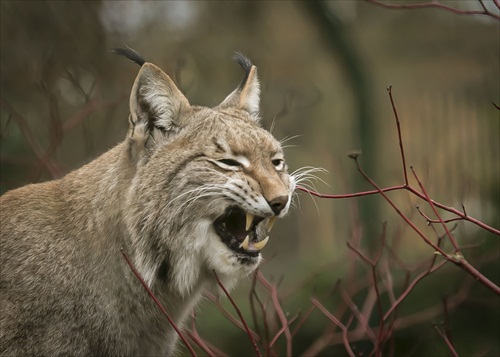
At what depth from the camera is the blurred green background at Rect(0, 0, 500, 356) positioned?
9.33 meters

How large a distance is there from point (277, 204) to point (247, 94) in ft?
3.71

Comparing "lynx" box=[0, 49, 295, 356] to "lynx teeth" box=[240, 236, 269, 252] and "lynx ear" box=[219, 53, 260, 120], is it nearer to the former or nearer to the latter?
→ "lynx teeth" box=[240, 236, 269, 252]

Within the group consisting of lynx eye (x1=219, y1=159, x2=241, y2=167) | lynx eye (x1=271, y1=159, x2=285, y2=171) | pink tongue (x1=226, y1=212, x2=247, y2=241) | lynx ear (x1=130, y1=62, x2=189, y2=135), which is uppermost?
lynx ear (x1=130, y1=62, x2=189, y2=135)

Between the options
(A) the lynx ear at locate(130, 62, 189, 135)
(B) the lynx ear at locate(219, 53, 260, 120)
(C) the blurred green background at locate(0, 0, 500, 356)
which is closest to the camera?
(A) the lynx ear at locate(130, 62, 189, 135)

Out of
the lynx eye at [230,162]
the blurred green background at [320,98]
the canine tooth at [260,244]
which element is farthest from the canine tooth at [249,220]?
the blurred green background at [320,98]

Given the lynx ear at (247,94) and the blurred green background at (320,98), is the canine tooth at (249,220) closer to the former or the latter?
the lynx ear at (247,94)

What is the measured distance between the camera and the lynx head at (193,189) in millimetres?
4531

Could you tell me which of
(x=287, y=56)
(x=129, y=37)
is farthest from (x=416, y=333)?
(x=287, y=56)

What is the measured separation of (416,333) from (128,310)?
5.21 metres

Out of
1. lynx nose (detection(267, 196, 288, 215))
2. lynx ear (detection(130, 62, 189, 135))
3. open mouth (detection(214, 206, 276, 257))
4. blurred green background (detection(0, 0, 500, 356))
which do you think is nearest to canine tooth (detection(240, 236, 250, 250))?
open mouth (detection(214, 206, 276, 257))

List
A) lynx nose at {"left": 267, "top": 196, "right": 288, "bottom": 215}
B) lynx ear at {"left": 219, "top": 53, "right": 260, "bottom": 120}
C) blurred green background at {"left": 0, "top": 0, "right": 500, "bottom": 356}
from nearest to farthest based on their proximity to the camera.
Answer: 1. lynx nose at {"left": 267, "top": 196, "right": 288, "bottom": 215}
2. lynx ear at {"left": 219, "top": 53, "right": 260, "bottom": 120}
3. blurred green background at {"left": 0, "top": 0, "right": 500, "bottom": 356}

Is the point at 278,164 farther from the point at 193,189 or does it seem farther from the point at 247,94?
the point at 247,94

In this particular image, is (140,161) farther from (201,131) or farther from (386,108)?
(386,108)

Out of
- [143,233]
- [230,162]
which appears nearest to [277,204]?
[230,162]
